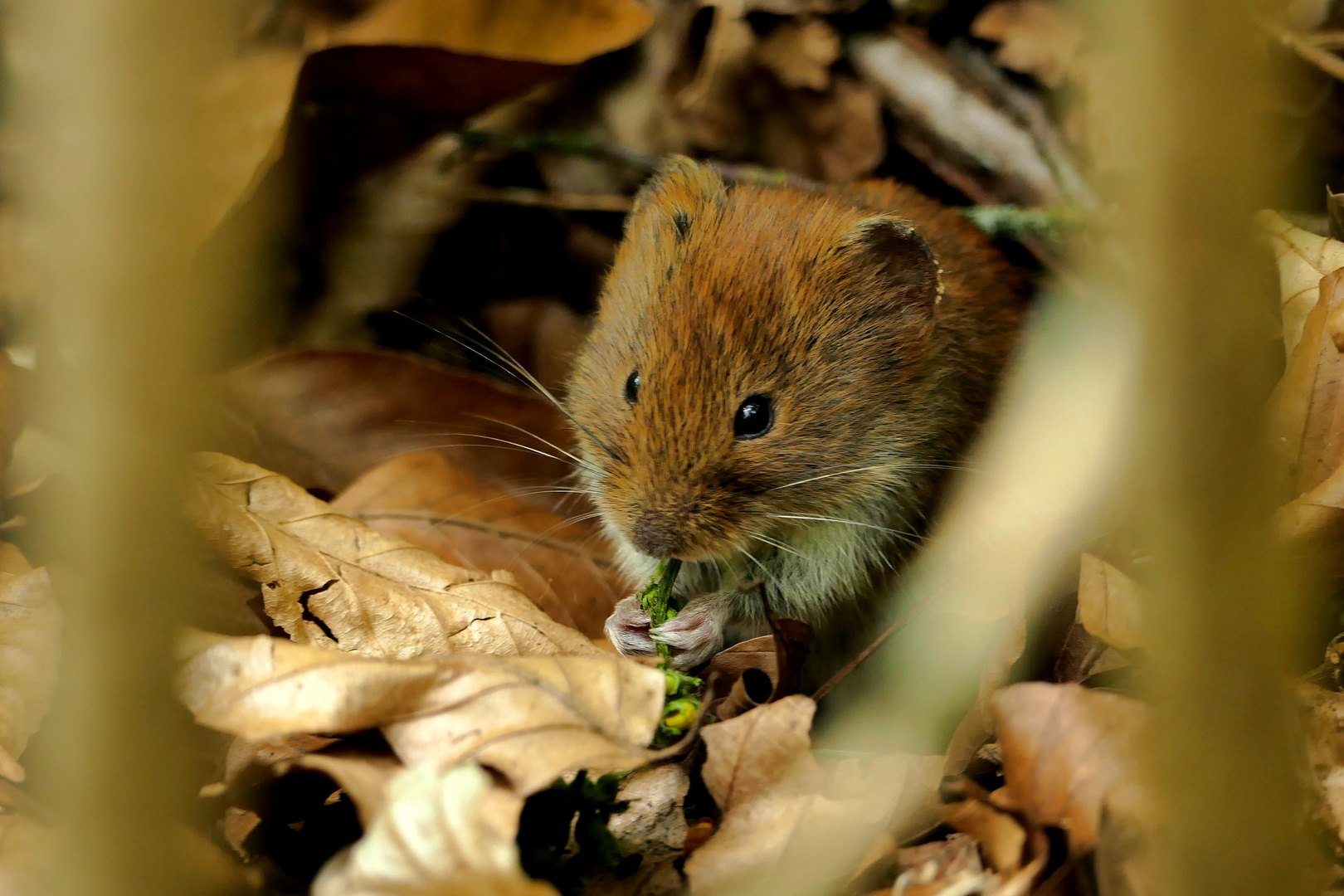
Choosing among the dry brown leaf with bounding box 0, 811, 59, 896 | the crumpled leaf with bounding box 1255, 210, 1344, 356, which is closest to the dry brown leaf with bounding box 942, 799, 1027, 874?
the dry brown leaf with bounding box 0, 811, 59, 896

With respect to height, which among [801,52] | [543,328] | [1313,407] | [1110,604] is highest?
[801,52]

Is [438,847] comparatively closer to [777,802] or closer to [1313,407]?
[777,802]

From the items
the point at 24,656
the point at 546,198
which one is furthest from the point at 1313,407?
the point at 24,656

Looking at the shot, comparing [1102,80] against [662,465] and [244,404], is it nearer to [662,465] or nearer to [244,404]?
[662,465]

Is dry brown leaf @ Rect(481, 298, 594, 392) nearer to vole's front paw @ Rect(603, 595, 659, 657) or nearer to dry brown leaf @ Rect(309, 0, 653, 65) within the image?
dry brown leaf @ Rect(309, 0, 653, 65)

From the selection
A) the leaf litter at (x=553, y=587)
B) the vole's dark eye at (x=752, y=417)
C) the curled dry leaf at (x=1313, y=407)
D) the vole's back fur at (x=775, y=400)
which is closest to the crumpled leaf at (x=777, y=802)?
the leaf litter at (x=553, y=587)

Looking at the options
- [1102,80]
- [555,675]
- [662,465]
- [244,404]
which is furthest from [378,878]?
[1102,80]
